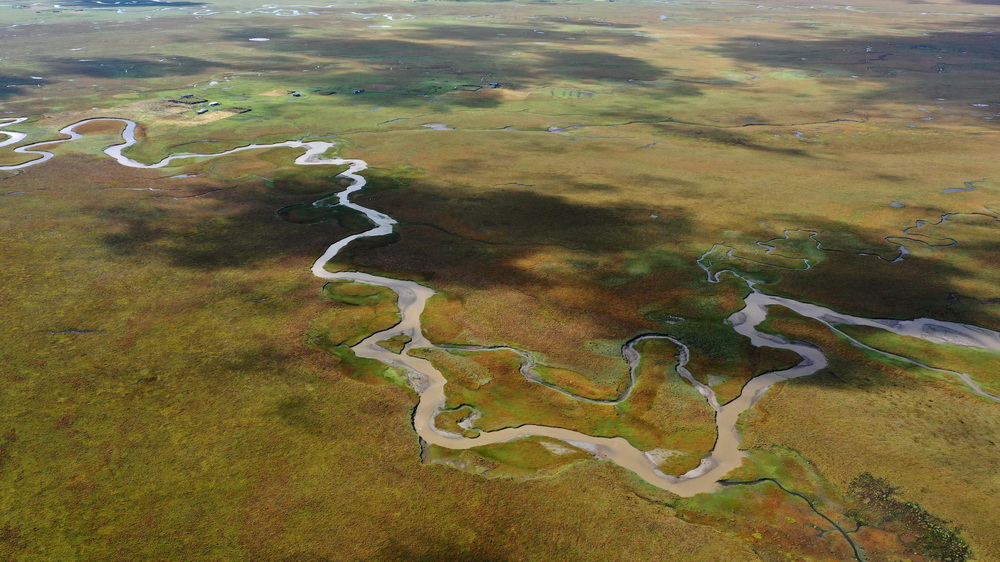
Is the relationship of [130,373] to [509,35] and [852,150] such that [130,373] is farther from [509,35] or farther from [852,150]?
[509,35]

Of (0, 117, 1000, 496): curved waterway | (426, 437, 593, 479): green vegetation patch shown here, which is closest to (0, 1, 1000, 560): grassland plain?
(426, 437, 593, 479): green vegetation patch

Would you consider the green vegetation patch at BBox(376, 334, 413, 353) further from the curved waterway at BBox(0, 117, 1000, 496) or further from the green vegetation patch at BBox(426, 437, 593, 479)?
the green vegetation patch at BBox(426, 437, 593, 479)

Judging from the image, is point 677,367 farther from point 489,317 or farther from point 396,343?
point 396,343

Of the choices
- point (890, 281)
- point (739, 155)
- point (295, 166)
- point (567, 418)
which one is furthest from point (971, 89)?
point (567, 418)

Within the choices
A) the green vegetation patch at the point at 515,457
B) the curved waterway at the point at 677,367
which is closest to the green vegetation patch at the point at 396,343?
the curved waterway at the point at 677,367

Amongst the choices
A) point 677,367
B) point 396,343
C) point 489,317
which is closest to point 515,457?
point 677,367

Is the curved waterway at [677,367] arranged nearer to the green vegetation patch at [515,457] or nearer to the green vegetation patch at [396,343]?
the green vegetation patch at [396,343]

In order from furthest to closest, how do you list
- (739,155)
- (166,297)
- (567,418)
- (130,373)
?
(739,155) < (166,297) < (130,373) < (567,418)
